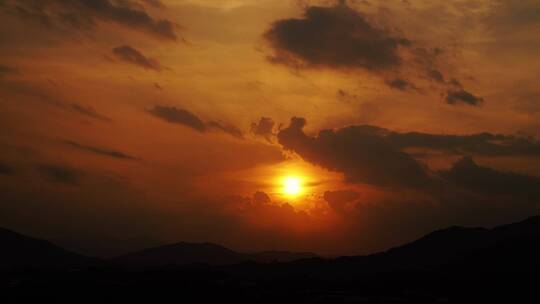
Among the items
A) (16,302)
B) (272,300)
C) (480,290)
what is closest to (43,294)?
(16,302)

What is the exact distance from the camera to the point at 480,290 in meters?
190

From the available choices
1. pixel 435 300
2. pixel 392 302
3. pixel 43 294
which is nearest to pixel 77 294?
pixel 43 294

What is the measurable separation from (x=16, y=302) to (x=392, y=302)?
120m

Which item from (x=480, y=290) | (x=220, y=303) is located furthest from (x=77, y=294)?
(x=480, y=290)

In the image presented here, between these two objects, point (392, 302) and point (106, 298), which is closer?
point (392, 302)

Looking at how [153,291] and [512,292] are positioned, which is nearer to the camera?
[512,292]

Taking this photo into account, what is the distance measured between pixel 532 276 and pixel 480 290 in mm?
19292

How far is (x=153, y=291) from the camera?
196125 mm

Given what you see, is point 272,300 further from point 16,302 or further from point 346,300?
point 16,302

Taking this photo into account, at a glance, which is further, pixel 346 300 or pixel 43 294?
pixel 43 294

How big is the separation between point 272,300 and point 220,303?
55.7 feet

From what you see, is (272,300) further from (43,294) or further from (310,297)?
(43,294)

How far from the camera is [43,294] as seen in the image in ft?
643

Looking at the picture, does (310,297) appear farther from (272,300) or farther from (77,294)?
(77,294)
